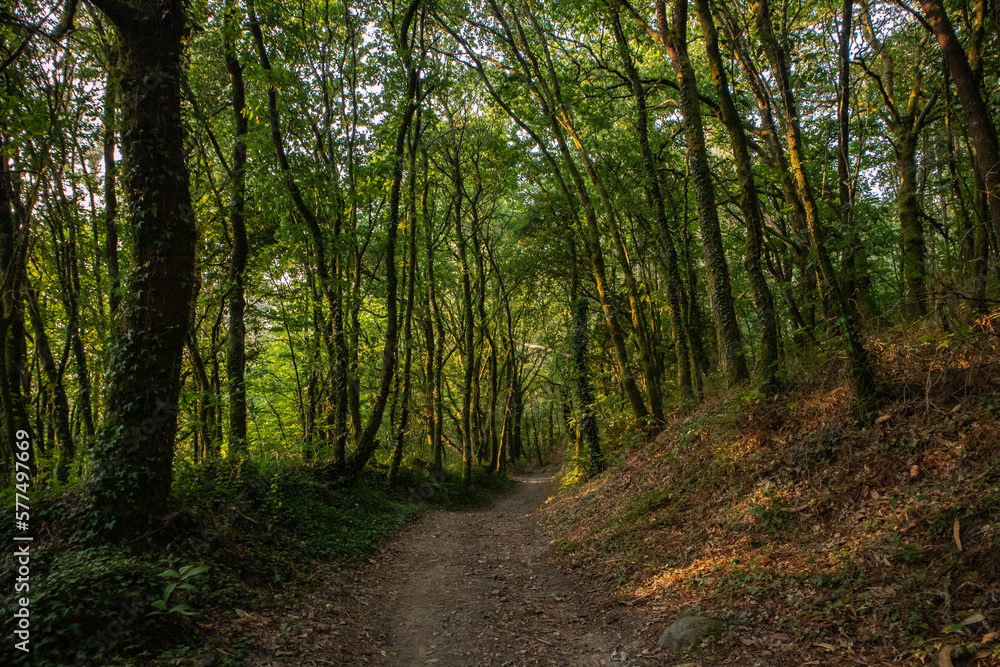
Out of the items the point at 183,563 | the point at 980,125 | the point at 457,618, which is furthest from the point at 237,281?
the point at 980,125

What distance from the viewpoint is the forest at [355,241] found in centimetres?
557

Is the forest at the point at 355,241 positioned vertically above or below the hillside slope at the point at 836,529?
above

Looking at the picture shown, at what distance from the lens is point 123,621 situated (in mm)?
4277

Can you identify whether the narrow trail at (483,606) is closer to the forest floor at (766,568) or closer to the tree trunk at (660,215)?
the forest floor at (766,568)

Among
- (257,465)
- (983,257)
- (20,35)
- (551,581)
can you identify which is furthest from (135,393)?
(983,257)

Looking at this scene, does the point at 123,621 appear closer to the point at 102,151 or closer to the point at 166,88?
the point at 166,88

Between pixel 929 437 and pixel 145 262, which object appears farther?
pixel 145 262

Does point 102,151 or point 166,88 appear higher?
point 102,151

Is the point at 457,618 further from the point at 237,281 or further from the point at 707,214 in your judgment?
the point at 707,214

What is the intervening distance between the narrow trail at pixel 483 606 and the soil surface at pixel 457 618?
0.6 inches

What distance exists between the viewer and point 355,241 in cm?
1159

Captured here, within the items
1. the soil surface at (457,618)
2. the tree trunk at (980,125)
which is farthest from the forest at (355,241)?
the soil surface at (457,618)

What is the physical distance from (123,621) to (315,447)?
742 centimetres

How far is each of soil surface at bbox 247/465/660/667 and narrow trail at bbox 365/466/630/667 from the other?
0.01 metres
